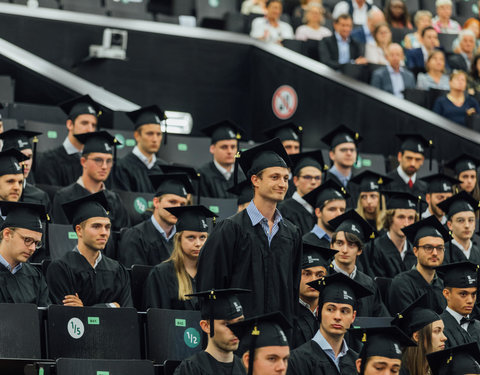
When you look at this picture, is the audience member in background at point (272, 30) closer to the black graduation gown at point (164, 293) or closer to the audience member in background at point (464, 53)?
the audience member in background at point (464, 53)

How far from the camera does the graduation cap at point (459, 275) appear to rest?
24.8 ft

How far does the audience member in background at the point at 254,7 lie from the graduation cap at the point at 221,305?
7827 millimetres

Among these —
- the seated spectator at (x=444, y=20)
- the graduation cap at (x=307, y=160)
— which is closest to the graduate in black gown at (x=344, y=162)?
the graduation cap at (x=307, y=160)

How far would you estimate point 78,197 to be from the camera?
8.12m

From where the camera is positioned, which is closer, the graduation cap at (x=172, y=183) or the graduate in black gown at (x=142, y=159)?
the graduation cap at (x=172, y=183)

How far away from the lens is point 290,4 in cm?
1384

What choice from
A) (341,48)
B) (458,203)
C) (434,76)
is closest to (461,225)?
(458,203)

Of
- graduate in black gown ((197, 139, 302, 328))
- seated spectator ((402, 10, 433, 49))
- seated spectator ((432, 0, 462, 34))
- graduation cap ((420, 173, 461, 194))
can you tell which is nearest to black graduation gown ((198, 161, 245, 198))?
graduation cap ((420, 173, 461, 194))

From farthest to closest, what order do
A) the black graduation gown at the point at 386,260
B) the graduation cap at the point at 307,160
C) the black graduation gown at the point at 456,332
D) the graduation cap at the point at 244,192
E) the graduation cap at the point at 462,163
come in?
the graduation cap at the point at 462,163
the graduation cap at the point at 307,160
the black graduation gown at the point at 386,260
the graduation cap at the point at 244,192
the black graduation gown at the point at 456,332

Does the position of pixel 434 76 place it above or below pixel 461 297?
above

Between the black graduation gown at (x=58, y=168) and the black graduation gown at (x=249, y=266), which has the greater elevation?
the black graduation gown at (x=58, y=168)

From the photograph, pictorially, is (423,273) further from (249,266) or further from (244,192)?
(249,266)

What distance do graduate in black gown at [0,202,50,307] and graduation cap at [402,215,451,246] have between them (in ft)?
8.90

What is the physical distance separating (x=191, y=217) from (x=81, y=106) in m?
2.64
